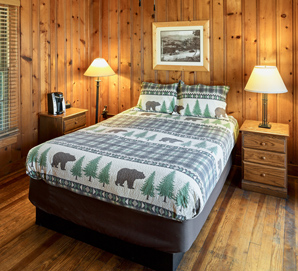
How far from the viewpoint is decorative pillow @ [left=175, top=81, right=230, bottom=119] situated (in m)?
3.58

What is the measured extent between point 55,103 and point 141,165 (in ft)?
7.04

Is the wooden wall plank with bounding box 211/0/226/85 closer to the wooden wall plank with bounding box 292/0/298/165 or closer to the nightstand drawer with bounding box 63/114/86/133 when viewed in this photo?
the wooden wall plank with bounding box 292/0/298/165

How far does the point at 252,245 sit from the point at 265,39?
2.41m

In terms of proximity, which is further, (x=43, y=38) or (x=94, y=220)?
(x=43, y=38)

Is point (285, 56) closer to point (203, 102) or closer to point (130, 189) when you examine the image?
point (203, 102)

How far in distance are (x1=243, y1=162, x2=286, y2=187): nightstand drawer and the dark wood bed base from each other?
1.46 metres

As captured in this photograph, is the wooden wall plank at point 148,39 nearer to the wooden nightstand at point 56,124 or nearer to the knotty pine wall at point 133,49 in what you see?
the knotty pine wall at point 133,49

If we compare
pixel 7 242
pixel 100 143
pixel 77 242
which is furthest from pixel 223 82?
pixel 7 242

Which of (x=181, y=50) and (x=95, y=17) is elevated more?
(x=95, y=17)

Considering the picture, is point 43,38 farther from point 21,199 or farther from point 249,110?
point 249,110

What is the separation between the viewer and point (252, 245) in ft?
7.55

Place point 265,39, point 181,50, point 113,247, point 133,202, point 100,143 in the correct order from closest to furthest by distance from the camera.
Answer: point 133,202 → point 113,247 → point 100,143 → point 265,39 → point 181,50

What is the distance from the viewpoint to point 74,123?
3959 mm

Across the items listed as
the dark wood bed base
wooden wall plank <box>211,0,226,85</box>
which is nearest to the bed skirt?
the dark wood bed base
